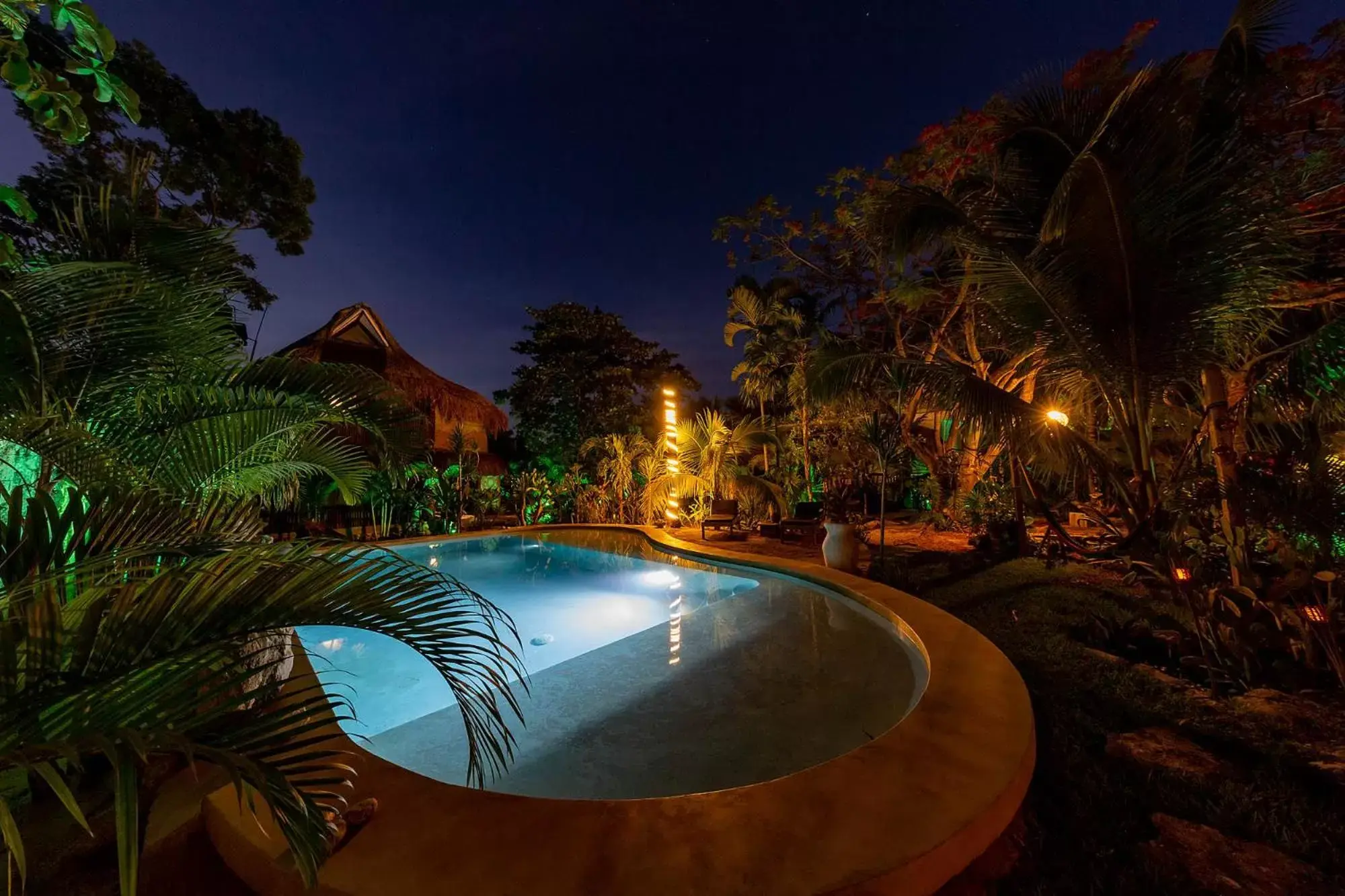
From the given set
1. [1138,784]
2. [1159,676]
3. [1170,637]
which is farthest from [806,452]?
[1138,784]

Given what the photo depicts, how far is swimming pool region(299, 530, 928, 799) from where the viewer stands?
2738 millimetres

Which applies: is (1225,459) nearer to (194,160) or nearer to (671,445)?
(671,445)

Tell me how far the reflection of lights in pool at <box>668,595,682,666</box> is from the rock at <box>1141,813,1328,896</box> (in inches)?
110

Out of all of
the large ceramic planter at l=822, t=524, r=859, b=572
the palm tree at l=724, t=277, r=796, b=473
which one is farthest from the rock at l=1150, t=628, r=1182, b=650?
the palm tree at l=724, t=277, r=796, b=473

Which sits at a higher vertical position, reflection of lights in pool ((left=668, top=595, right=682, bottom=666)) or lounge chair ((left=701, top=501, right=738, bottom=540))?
lounge chair ((left=701, top=501, right=738, bottom=540))

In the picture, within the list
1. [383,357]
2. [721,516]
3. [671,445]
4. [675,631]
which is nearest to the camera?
[675,631]

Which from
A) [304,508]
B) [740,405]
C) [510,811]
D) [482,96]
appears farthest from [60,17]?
[740,405]

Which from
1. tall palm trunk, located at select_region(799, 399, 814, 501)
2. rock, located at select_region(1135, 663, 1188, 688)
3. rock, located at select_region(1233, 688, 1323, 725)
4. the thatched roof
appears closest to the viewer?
rock, located at select_region(1233, 688, 1323, 725)

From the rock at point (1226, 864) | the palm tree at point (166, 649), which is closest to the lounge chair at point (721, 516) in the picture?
the rock at point (1226, 864)

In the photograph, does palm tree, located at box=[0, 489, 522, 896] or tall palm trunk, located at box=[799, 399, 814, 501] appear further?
tall palm trunk, located at box=[799, 399, 814, 501]

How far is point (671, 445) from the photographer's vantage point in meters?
10.7

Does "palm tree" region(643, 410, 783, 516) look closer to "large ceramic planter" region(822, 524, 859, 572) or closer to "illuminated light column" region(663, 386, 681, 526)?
"illuminated light column" region(663, 386, 681, 526)

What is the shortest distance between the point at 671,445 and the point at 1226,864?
920 centimetres

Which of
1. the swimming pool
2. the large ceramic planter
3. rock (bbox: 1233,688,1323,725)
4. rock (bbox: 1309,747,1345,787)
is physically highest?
the large ceramic planter
